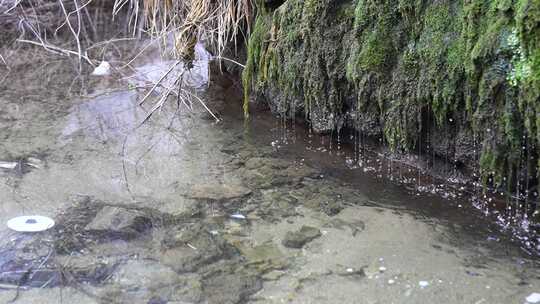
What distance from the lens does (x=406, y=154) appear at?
3.58 m

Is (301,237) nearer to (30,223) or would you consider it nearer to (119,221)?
(119,221)

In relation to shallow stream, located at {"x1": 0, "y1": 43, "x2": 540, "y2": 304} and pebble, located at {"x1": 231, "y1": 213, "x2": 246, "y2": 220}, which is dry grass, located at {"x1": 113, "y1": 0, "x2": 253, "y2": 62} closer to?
shallow stream, located at {"x1": 0, "y1": 43, "x2": 540, "y2": 304}

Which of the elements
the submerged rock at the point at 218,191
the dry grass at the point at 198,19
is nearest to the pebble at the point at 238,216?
the submerged rock at the point at 218,191

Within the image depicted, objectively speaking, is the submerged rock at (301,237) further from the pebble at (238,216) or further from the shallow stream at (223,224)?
the pebble at (238,216)

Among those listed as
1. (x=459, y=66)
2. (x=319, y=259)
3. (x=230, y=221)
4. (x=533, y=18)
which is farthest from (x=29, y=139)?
(x=533, y=18)

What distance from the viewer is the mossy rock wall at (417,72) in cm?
270

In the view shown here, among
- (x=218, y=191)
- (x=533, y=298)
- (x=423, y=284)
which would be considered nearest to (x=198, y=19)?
(x=218, y=191)

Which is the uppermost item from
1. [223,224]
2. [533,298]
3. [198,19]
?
[198,19]

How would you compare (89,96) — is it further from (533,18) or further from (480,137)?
(533,18)

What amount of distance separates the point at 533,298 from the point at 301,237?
42.7 inches

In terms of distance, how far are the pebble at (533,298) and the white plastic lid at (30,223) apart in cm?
229

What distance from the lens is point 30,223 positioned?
3021 mm

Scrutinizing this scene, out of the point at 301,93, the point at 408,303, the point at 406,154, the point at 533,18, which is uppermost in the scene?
the point at 533,18

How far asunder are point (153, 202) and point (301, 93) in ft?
4.24
